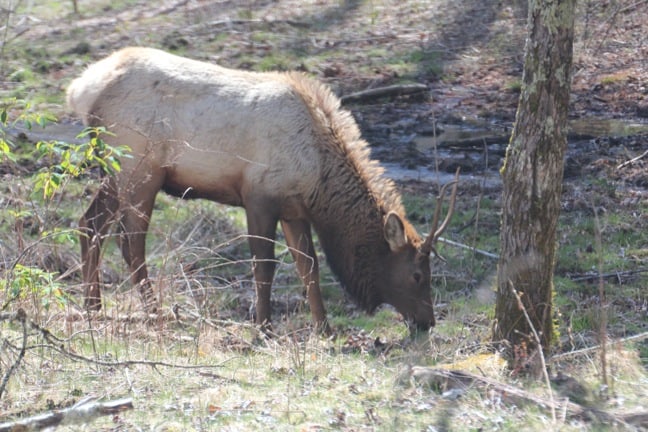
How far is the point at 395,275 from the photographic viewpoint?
29.9ft

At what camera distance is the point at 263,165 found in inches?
365

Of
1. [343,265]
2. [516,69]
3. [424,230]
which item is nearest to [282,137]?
[343,265]

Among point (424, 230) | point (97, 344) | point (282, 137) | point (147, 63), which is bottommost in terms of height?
point (424, 230)

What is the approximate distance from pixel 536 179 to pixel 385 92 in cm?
1014

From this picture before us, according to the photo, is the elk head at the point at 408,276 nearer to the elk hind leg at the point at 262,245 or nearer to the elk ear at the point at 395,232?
the elk ear at the point at 395,232

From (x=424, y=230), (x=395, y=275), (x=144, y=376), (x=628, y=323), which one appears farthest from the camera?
(x=424, y=230)

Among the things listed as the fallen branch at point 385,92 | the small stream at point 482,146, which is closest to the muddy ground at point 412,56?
the small stream at point 482,146

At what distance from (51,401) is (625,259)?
20.8 ft

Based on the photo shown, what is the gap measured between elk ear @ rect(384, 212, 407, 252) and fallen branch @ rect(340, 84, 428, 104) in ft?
24.3

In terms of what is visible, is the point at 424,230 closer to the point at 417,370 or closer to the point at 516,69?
the point at 417,370

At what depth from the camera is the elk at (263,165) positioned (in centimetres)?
925

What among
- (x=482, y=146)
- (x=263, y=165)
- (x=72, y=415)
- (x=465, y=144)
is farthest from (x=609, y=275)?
(x=72, y=415)

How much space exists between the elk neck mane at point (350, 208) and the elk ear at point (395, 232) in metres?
0.11

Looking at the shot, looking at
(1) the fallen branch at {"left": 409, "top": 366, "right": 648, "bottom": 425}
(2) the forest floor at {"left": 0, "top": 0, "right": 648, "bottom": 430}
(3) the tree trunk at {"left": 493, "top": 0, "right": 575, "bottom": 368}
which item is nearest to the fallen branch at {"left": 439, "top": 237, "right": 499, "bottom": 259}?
(2) the forest floor at {"left": 0, "top": 0, "right": 648, "bottom": 430}
